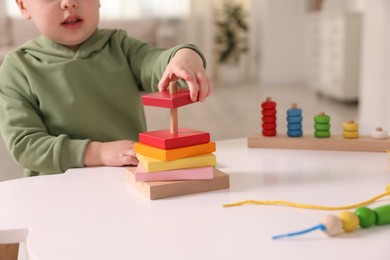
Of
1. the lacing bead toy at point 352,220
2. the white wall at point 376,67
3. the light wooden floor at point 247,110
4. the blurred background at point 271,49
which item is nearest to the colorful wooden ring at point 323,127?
the lacing bead toy at point 352,220

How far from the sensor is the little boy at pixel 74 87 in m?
0.92

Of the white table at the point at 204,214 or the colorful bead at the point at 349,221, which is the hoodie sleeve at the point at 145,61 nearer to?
the white table at the point at 204,214

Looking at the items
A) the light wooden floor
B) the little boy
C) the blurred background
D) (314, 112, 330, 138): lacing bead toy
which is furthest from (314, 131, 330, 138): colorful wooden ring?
the light wooden floor

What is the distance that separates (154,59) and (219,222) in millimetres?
569

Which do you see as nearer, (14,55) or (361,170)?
(361,170)

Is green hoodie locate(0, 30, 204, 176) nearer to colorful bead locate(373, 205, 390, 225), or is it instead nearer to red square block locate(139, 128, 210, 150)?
red square block locate(139, 128, 210, 150)

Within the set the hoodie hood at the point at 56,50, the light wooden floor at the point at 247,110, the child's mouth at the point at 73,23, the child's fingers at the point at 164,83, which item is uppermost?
the child's mouth at the point at 73,23

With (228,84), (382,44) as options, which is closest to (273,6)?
(228,84)

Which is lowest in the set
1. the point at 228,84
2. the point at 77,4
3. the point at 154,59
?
the point at 228,84

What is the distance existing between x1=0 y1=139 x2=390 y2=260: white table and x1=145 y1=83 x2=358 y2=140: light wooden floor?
233 cm

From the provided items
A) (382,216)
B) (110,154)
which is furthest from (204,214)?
(110,154)

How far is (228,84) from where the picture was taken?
20.5 feet

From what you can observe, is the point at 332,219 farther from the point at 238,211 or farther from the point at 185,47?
the point at 185,47

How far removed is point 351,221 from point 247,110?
12.2ft
